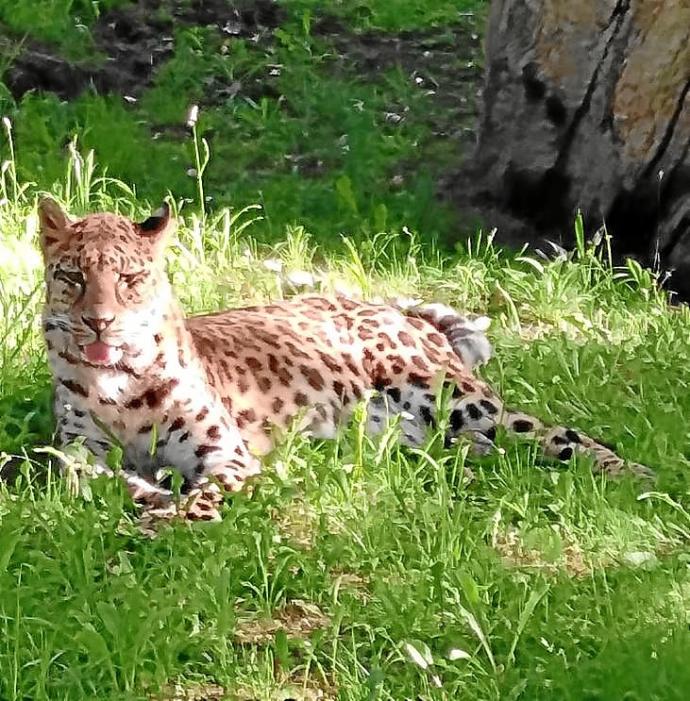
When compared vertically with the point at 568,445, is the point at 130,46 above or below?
below

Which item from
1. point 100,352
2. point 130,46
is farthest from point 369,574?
point 130,46

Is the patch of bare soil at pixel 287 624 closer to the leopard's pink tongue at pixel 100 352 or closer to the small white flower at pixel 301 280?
the leopard's pink tongue at pixel 100 352

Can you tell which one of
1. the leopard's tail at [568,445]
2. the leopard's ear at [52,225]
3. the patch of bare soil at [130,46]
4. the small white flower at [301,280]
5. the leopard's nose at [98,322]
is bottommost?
the patch of bare soil at [130,46]

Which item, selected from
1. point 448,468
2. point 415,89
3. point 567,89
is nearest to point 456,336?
point 448,468

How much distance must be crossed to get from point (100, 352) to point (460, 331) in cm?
189

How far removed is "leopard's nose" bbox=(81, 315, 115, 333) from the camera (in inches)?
193

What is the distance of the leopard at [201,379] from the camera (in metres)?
4.95

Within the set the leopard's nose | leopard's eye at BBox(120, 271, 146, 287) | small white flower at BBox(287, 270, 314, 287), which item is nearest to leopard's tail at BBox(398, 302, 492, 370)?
small white flower at BBox(287, 270, 314, 287)

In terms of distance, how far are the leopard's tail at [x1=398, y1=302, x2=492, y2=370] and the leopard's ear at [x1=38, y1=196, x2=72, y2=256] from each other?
1.81m

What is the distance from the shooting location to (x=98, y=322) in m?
4.91

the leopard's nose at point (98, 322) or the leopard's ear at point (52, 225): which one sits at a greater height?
the leopard's ear at point (52, 225)

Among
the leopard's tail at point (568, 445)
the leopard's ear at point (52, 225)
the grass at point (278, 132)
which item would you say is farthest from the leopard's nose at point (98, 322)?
the grass at point (278, 132)

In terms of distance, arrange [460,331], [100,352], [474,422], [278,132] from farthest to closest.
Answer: [278,132], [460,331], [474,422], [100,352]

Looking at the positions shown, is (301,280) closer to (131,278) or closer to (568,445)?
(568,445)
